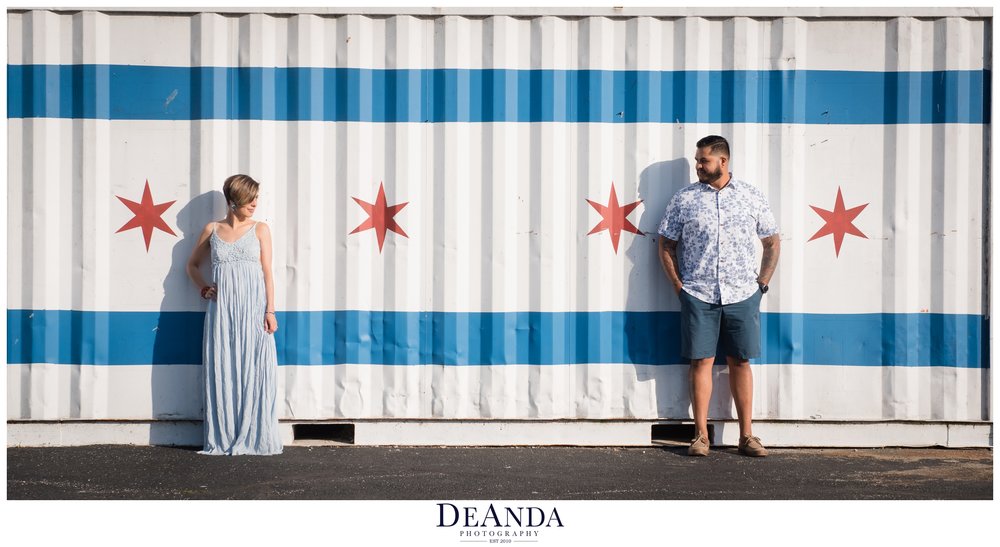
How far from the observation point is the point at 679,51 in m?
5.82

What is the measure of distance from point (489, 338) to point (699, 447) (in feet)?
5.01

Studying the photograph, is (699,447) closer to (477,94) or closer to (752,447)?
(752,447)

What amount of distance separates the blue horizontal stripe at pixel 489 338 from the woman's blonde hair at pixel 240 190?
0.81m

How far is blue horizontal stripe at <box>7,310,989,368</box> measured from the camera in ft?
19.2

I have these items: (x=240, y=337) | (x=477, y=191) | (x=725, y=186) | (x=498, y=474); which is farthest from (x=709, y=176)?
(x=240, y=337)

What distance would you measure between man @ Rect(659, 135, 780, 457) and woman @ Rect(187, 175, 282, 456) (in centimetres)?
262

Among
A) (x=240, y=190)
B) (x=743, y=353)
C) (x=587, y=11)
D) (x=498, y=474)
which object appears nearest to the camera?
(x=498, y=474)

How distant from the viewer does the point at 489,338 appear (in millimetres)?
5852

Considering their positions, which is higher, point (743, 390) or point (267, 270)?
point (267, 270)

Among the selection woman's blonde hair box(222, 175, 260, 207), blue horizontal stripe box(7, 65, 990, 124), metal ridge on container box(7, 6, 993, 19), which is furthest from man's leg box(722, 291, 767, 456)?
woman's blonde hair box(222, 175, 260, 207)

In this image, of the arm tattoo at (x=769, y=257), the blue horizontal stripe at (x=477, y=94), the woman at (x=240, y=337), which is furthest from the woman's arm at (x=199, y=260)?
the arm tattoo at (x=769, y=257)

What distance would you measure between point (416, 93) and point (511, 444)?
2.41 m

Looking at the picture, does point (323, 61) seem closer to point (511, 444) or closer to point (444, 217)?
point (444, 217)

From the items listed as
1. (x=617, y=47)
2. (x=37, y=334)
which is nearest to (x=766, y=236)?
(x=617, y=47)
